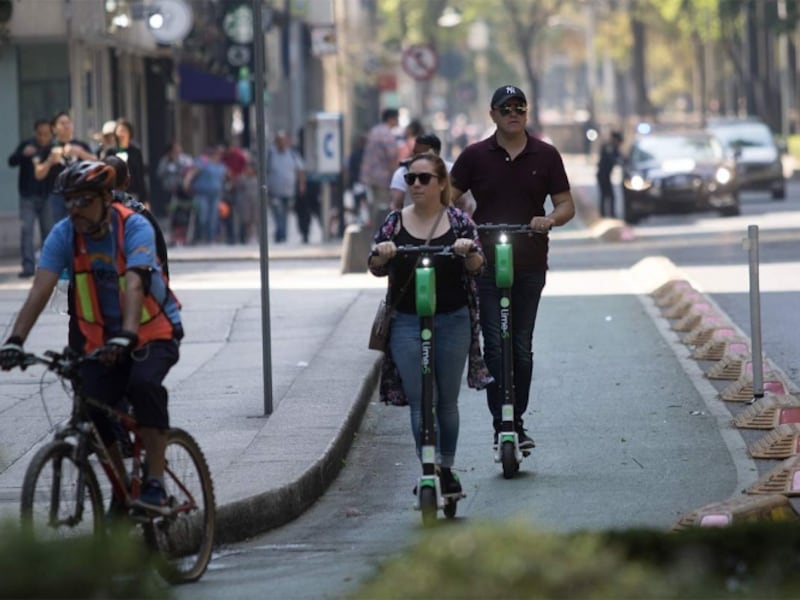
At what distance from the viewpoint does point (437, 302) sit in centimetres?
924

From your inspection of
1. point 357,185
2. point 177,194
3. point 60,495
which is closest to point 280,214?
point 177,194

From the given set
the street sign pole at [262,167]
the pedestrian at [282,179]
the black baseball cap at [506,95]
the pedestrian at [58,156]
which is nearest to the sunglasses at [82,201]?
the black baseball cap at [506,95]

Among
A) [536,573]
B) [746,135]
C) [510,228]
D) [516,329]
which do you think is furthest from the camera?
[746,135]

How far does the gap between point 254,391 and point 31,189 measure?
9.99 m

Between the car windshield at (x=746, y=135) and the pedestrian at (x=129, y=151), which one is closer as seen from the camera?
the pedestrian at (x=129, y=151)

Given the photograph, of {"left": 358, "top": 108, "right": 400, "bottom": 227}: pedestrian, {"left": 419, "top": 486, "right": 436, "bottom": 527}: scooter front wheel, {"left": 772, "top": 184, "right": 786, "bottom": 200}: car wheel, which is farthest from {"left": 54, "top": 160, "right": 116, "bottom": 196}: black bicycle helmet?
{"left": 772, "top": 184, "right": 786, "bottom": 200}: car wheel

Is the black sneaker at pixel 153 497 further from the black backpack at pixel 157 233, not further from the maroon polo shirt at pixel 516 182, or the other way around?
the maroon polo shirt at pixel 516 182

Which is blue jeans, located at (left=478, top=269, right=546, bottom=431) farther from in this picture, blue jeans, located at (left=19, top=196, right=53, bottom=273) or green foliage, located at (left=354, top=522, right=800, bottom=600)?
blue jeans, located at (left=19, top=196, right=53, bottom=273)

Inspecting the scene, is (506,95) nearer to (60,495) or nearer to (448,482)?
(448,482)

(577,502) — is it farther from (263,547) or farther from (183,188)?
(183,188)

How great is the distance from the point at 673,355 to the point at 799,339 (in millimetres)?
1364

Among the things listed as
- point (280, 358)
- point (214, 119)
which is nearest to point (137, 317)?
point (280, 358)

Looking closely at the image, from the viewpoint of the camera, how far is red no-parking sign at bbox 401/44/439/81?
3497 cm

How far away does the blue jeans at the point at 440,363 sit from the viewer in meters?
9.15
